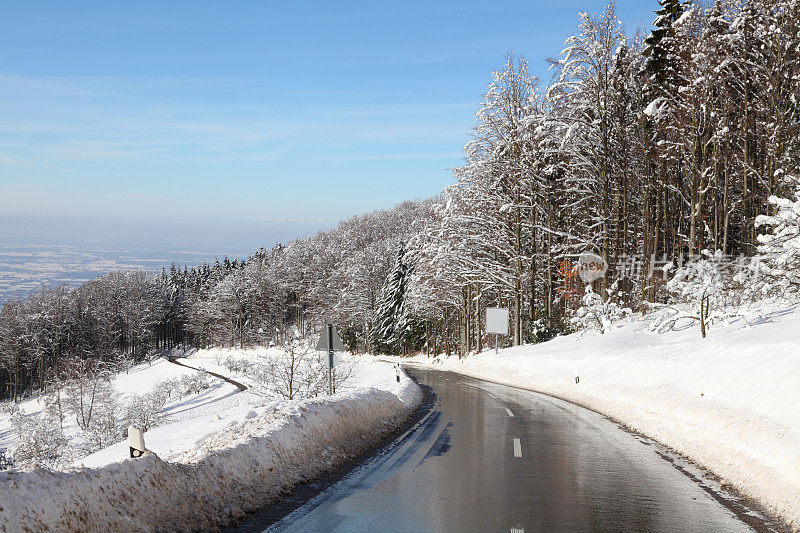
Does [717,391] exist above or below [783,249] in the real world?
below

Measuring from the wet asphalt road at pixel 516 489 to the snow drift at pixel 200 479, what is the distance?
65cm

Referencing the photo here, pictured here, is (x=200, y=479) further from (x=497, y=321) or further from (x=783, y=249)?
(x=497, y=321)

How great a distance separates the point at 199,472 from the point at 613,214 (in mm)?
28898

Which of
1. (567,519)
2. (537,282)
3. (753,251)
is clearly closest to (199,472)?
(567,519)

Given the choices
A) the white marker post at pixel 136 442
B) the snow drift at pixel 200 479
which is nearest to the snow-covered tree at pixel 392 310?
the snow drift at pixel 200 479

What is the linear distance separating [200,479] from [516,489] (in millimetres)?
3897

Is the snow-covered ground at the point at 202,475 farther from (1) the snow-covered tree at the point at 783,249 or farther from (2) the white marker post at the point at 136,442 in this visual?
(1) the snow-covered tree at the point at 783,249

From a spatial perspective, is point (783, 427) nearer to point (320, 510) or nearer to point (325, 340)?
point (320, 510)

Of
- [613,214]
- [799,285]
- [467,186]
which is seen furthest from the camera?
[467,186]

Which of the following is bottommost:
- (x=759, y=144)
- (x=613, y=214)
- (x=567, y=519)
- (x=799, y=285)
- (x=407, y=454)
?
(x=407, y=454)

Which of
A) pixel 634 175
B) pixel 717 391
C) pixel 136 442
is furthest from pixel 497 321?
pixel 136 442

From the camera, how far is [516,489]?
8.17 metres

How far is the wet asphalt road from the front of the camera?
6.68 metres

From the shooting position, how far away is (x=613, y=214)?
3238 cm
